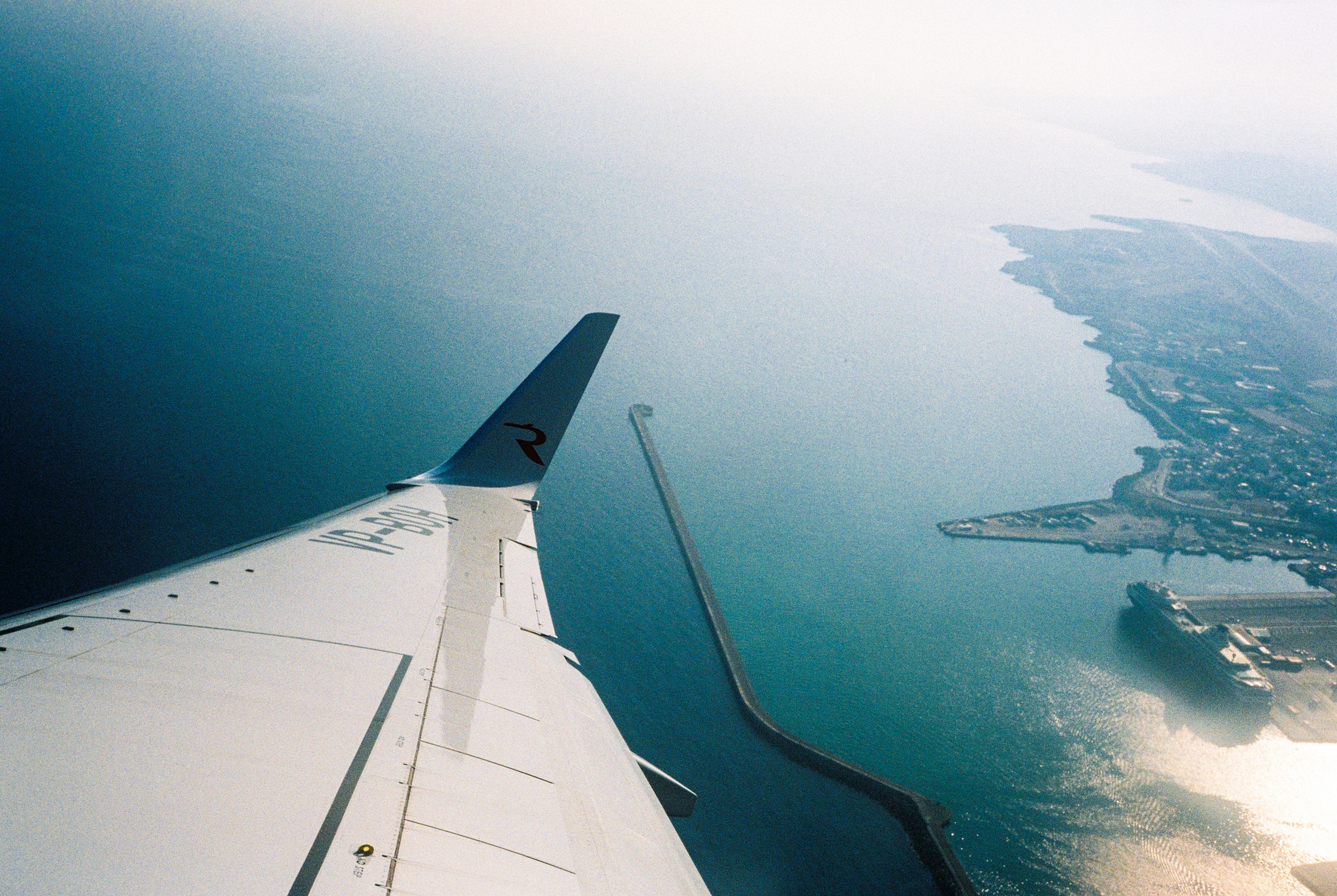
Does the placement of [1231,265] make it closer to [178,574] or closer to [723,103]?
[178,574]

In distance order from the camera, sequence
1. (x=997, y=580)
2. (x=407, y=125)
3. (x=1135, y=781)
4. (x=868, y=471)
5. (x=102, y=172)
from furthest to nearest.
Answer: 1. (x=407, y=125)
2. (x=102, y=172)
3. (x=868, y=471)
4. (x=997, y=580)
5. (x=1135, y=781)

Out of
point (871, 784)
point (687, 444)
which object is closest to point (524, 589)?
point (871, 784)

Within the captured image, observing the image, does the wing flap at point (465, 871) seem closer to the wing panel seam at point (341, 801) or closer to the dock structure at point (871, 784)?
the wing panel seam at point (341, 801)

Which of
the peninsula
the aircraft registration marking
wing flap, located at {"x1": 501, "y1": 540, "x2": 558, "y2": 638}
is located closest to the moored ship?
the peninsula

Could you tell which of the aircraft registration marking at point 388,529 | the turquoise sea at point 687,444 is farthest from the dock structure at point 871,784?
the aircraft registration marking at point 388,529

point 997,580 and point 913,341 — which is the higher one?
point 913,341

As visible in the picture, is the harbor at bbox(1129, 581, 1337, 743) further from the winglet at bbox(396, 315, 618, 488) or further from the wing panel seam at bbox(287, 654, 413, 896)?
the wing panel seam at bbox(287, 654, 413, 896)

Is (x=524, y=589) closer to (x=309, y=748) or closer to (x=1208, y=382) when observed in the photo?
(x=309, y=748)

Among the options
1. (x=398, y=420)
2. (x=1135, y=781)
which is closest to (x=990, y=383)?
(x=1135, y=781)
